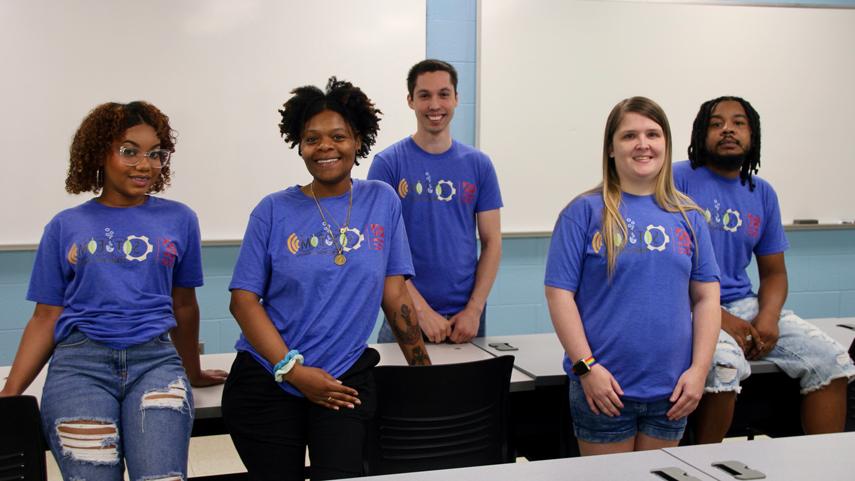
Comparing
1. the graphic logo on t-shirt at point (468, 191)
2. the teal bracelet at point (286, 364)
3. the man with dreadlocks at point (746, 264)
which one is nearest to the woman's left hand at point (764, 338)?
the man with dreadlocks at point (746, 264)

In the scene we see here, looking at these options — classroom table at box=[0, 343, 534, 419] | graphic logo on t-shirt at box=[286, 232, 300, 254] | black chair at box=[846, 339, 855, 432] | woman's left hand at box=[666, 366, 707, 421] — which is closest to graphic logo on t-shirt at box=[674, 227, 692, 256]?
woman's left hand at box=[666, 366, 707, 421]

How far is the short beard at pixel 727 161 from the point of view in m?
2.71

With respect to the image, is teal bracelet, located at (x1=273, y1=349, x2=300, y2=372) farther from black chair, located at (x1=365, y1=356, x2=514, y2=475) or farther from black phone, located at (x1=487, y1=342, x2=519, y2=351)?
black phone, located at (x1=487, y1=342, x2=519, y2=351)

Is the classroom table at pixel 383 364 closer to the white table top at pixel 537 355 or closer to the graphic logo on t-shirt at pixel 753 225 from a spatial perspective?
the white table top at pixel 537 355

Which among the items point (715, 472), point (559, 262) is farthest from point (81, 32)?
point (715, 472)

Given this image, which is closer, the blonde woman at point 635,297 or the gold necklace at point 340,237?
the gold necklace at point 340,237

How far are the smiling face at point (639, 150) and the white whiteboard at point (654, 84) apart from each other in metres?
1.99

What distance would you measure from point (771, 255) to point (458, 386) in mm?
1364

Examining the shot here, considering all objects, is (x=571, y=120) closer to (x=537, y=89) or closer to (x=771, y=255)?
(x=537, y=89)

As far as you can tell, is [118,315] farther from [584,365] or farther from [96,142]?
[584,365]

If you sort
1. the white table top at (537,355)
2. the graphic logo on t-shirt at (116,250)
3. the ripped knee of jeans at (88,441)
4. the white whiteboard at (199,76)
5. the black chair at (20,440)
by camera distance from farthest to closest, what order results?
the white whiteboard at (199,76), the white table top at (537,355), the graphic logo on t-shirt at (116,250), the ripped knee of jeans at (88,441), the black chair at (20,440)

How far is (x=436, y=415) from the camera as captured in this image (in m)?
2.01

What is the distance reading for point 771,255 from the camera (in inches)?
108

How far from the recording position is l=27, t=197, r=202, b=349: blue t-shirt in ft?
6.52
